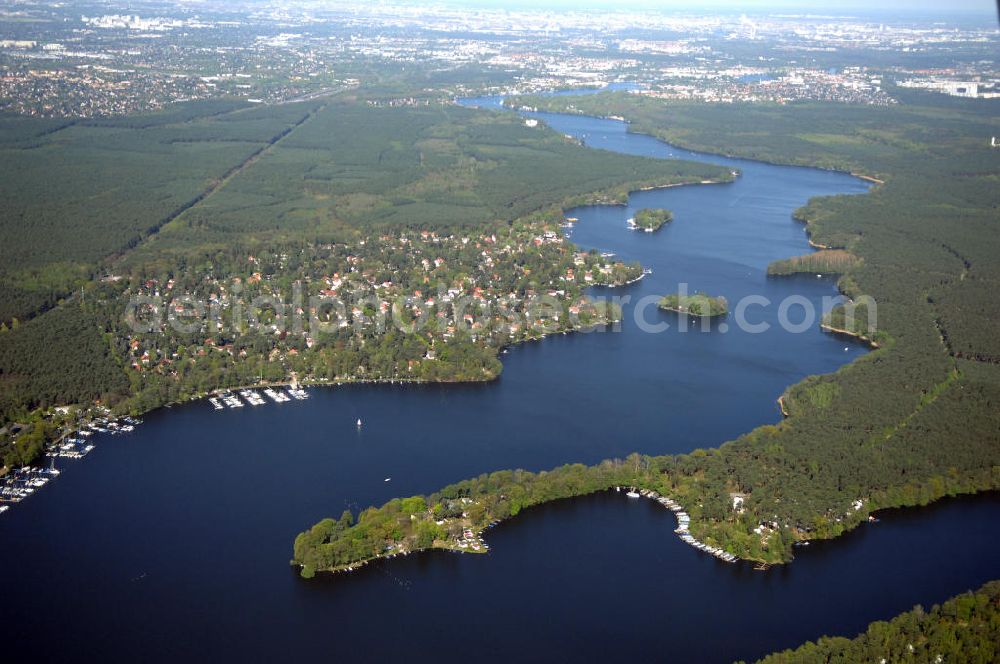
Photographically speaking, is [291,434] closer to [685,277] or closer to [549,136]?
[685,277]

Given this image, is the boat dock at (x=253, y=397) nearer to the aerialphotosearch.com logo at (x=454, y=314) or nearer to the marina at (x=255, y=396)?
the marina at (x=255, y=396)

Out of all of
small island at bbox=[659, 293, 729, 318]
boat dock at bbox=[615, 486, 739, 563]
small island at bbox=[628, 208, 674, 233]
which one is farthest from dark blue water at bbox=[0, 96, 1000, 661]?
small island at bbox=[628, 208, 674, 233]

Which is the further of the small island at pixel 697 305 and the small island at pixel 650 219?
the small island at pixel 650 219

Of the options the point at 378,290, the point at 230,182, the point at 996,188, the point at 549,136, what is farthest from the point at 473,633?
the point at 549,136

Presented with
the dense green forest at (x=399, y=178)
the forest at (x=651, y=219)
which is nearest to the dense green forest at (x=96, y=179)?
the dense green forest at (x=399, y=178)

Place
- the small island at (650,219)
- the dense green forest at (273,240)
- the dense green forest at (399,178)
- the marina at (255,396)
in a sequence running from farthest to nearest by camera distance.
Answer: the small island at (650,219) < the dense green forest at (399,178) < the dense green forest at (273,240) < the marina at (255,396)

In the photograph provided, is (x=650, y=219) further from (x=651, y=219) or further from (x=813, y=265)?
(x=813, y=265)

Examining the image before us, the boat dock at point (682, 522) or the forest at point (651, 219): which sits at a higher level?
the forest at point (651, 219)

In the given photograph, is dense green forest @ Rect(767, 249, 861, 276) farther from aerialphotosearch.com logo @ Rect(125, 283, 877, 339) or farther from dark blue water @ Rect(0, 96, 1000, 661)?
dark blue water @ Rect(0, 96, 1000, 661)
